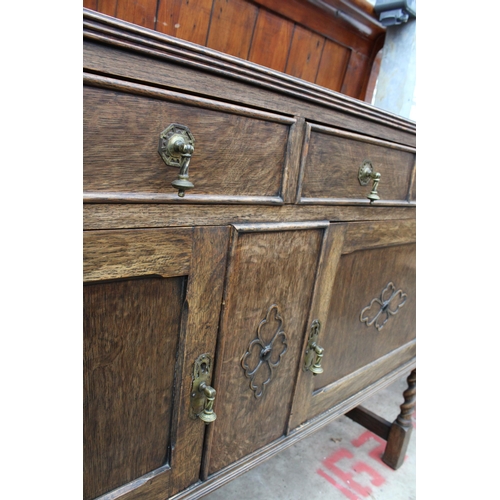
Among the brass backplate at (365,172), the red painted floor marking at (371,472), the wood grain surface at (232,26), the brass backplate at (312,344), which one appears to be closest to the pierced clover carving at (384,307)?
the brass backplate at (312,344)

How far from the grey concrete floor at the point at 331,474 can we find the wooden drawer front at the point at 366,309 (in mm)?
405

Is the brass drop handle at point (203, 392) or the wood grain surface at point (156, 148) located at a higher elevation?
the wood grain surface at point (156, 148)

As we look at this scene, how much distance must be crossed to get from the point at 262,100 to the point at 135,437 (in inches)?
17.4

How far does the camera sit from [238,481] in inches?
41.9

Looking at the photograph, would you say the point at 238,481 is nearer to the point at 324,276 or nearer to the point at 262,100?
the point at 324,276

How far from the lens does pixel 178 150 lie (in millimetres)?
419

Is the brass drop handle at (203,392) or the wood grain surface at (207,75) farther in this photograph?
the brass drop handle at (203,392)

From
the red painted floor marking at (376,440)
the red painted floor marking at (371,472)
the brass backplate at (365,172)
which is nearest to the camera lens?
the brass backplate at (365,172)

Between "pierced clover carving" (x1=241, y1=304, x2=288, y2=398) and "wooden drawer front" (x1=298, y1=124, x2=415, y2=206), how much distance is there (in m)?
0.19

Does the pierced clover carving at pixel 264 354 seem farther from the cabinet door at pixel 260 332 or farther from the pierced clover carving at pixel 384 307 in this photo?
the pierced clover carving at pixel 384 307

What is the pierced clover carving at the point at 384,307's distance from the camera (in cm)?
88

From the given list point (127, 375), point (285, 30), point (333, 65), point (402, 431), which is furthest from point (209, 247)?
point (402, 431)

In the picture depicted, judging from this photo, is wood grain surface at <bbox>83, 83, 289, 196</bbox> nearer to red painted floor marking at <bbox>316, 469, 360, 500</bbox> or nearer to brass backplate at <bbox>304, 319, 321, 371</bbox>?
brass backplate at <bbox>304, 319, 321, 371</bbox>

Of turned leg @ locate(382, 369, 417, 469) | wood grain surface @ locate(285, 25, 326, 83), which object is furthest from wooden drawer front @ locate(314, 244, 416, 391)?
wood grain surface @ locate(285, 25, 326, 83)
